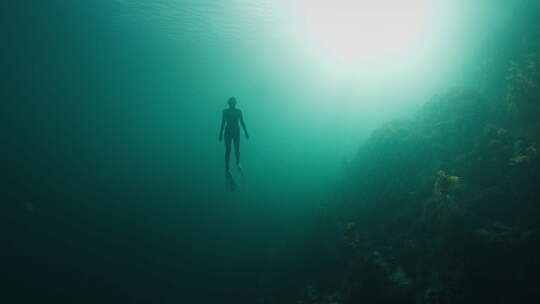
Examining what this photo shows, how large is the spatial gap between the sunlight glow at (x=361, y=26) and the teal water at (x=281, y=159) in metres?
0.27

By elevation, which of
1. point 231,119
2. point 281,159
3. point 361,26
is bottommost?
point 231,119

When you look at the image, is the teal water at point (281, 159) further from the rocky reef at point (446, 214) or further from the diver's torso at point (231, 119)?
the diver's torso at point (231, 119)

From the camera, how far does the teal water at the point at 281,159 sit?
5953 millimetres

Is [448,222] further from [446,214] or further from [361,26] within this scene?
[361,26]

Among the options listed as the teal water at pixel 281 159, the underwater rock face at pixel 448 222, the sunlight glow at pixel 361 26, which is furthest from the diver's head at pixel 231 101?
the sunlight glow at pixel 361 26

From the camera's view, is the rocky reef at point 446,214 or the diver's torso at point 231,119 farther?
the diver's torso at point 231,119

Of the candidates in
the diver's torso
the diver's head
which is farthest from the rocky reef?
the diver's head

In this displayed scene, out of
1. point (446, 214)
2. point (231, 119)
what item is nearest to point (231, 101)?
point (231, 119)

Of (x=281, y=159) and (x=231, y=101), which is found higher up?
(x=281, y=159)

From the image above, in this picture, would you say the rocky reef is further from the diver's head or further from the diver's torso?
the diver's head

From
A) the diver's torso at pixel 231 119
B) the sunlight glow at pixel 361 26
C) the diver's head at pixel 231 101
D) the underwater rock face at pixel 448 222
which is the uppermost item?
the sunlight glow at pixel 361 26

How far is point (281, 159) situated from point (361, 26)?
17703mm

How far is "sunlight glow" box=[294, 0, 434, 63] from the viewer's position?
2322cm

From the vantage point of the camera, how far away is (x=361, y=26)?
29.5m
